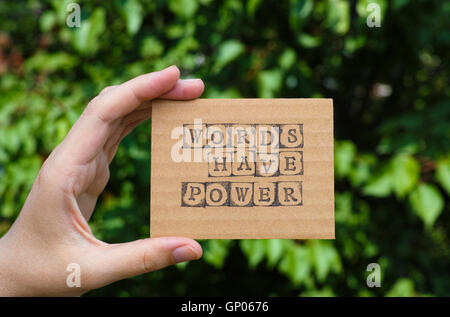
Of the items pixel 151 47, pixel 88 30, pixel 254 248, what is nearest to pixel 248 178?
pixel 254 248

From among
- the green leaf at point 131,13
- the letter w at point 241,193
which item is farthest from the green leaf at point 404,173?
the green leaf at point 131,13

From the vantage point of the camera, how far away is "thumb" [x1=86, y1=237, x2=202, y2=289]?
0.75 meters

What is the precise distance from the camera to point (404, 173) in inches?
44.3

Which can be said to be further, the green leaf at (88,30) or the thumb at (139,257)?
the green leaf at (88,30)

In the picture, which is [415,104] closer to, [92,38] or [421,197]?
[421,197]

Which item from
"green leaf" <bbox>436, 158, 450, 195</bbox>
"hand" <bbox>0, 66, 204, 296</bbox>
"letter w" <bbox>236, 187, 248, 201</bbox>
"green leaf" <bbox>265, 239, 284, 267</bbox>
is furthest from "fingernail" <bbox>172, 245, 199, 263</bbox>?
"green leaf" <bbox>436, 158, 450, 195</bbox>

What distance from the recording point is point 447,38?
136cm

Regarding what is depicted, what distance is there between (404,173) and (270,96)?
1.53ft

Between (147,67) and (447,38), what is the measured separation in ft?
3.56

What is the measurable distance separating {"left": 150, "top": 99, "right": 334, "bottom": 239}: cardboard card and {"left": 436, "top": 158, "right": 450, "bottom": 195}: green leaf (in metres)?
0.51

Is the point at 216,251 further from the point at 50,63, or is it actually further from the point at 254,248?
the point at 50,63

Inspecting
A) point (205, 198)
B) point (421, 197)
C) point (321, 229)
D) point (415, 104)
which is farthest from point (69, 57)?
point (415, 104)

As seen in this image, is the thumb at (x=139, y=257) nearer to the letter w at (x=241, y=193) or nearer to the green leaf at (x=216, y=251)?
the letter w at (x=241, y=193)

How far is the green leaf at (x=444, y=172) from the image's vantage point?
109 centimetres
